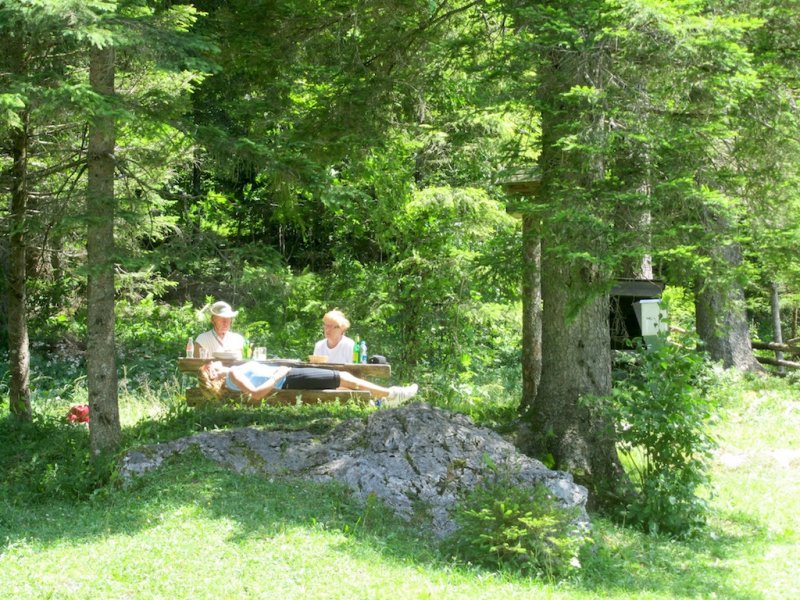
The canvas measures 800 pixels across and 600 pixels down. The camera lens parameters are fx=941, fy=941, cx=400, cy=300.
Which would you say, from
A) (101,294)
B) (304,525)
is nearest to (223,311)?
(101,294)

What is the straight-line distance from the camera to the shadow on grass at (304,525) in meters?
6.12

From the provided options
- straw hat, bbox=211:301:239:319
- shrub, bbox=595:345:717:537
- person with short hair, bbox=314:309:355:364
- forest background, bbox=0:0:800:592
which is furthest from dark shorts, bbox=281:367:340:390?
shrub, bbox=595:345:717:537

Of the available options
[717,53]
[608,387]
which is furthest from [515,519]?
[717,53]

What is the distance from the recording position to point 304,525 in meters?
6.24

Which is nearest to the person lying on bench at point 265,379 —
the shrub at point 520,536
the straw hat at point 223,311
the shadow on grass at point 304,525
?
the straw hat at point 223,311

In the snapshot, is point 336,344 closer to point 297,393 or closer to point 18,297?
point 297,393

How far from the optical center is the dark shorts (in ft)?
31.3

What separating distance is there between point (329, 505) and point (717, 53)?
4.02 metres

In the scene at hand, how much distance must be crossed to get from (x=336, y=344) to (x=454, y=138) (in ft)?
10.1

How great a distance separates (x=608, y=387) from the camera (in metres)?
8.38

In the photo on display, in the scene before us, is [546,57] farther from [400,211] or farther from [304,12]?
[400,211]

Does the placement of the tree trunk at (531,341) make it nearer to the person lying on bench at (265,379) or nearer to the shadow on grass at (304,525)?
the person lying on bench at (265,379)

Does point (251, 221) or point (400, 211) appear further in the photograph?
point (251, 221)

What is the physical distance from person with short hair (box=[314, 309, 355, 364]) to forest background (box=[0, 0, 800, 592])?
4.69 feet
